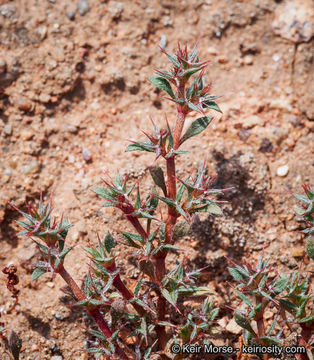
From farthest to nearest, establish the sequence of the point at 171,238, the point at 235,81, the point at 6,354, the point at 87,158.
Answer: the point at 235,81 < the point at 87,158 < the point at 6,354 < the point at 171,238

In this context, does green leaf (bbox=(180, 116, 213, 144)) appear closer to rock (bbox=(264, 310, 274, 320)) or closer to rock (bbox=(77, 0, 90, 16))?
rock (bbox=(264, 310, 274, 320))

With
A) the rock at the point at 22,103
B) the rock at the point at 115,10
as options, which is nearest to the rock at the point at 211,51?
the rock at the point at 115,10

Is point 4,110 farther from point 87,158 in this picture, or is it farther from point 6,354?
point 6,354

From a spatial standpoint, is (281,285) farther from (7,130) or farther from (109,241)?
(7,130)

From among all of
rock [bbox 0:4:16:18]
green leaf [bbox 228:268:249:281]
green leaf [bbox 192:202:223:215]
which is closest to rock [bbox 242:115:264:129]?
green leaf [bbox 192:202:223:215]

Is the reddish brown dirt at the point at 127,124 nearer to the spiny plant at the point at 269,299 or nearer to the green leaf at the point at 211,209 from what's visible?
the spiny plant at the point at 269,299

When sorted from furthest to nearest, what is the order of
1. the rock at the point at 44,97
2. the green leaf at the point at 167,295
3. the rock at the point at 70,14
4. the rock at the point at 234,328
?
the rock at the point at 70,14
the rock at the point at 44,97
the rock at the point at 234,328
the green leaf at the point at 167,295

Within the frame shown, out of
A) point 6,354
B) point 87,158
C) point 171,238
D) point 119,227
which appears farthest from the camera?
point 87,158

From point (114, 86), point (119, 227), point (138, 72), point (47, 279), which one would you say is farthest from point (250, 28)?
point (47, 279)
